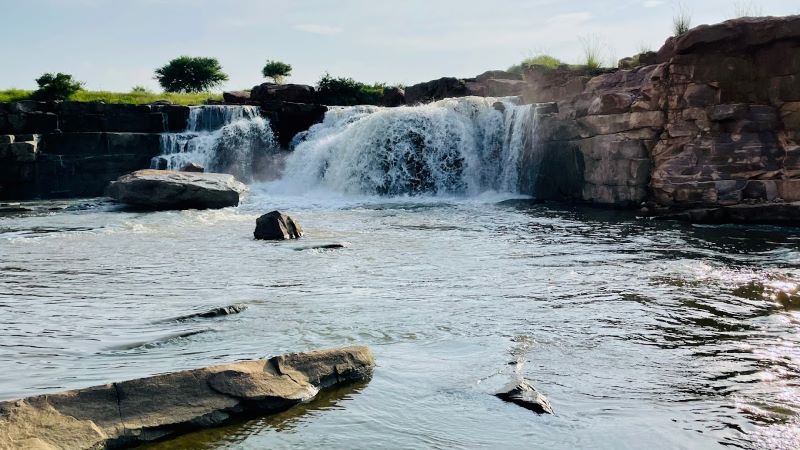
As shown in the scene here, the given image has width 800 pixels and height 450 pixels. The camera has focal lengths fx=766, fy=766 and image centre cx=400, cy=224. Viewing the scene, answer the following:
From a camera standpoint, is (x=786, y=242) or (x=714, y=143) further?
(x=714, y=143)

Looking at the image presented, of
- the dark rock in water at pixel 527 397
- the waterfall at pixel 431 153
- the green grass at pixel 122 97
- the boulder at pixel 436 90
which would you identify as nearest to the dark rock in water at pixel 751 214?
the waterfall at pixel 431 153

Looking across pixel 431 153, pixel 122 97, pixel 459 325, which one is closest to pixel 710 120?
pixel 431 153

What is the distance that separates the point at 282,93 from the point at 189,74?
1301cm

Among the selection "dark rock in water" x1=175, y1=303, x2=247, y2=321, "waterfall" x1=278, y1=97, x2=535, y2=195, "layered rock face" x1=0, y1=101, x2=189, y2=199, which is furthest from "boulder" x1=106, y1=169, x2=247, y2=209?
"dark rock in water" x1=175, y1=303, x2=247, y2=321

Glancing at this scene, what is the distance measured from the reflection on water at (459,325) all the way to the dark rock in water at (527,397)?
7 centimetres

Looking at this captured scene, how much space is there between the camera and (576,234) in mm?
12422

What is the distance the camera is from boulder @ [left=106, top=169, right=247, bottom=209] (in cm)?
1702

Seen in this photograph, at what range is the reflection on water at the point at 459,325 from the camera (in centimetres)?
385

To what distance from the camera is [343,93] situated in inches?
1273

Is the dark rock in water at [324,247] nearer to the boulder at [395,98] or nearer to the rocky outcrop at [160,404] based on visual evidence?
the rocky outcrop at [160,404]

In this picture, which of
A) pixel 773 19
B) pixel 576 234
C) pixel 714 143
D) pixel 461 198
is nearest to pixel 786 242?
pixel 576 234

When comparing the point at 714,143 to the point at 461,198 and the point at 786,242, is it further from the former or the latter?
the point at 461,198

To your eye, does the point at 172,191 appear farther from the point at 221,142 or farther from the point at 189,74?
the point at 189,74

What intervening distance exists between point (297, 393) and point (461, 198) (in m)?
16.4
